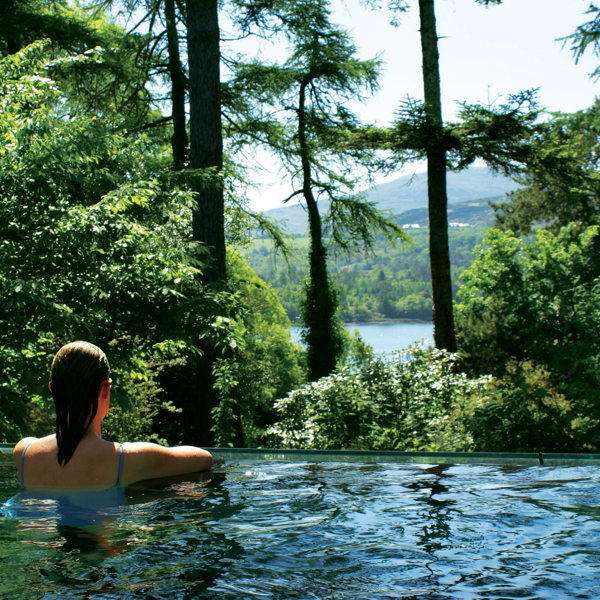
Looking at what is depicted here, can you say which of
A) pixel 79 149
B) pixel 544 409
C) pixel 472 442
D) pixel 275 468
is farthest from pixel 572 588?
pixel 544 409

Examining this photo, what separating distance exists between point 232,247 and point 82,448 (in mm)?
→ 23575

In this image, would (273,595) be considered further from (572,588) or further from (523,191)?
(523,191)

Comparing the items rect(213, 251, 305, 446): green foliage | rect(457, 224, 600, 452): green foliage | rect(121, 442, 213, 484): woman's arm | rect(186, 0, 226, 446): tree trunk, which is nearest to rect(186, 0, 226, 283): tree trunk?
rect(186, 0, 226, 446): tree trunk

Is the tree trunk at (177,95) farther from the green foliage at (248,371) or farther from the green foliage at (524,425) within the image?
the green foliage at (524,425)

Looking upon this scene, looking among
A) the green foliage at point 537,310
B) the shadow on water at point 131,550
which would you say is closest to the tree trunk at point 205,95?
the green foliage at point 537,310

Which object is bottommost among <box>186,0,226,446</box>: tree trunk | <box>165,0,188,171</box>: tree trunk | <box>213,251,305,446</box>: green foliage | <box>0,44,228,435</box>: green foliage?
<box>213,251,305,446</box>: green foliage

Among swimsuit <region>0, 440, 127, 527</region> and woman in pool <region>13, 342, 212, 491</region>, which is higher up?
woman in pool <region>13, 342, 212, 491</region>

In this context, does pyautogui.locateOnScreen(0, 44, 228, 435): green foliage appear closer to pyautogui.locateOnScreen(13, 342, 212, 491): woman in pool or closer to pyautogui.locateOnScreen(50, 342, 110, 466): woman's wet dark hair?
pyautogui.locateOnScreen(13, 342, 212, 491): woman in pool

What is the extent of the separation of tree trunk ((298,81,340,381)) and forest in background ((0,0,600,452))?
9 cm

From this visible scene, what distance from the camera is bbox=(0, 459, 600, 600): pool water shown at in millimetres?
2490

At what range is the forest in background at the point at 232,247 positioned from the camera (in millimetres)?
6090

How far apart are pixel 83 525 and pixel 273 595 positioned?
4.38 ft

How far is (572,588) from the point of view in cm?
243

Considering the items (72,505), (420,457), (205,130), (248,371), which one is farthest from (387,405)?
(248,371)
